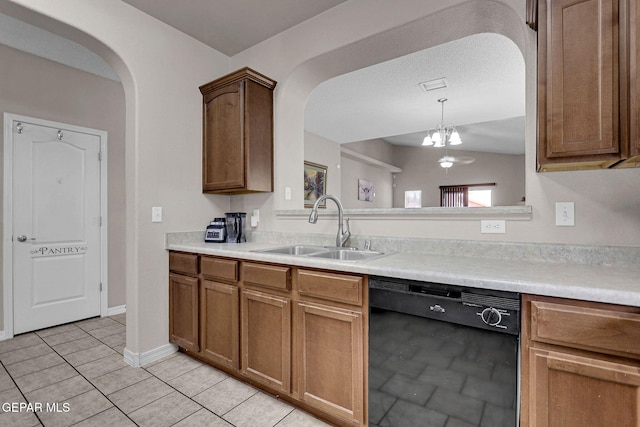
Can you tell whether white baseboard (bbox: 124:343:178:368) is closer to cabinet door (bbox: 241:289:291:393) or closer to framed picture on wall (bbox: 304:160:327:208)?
cabinet door (bbox: 241:289:291:393)

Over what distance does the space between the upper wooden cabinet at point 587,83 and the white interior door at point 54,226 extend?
13.0 ft

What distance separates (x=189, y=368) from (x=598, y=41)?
2.94 m

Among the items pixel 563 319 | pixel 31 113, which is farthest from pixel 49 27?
pixel 563 319

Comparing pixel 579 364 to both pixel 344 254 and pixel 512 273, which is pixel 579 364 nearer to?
pixel 512 273

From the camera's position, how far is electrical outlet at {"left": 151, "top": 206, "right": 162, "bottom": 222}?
7.85ft

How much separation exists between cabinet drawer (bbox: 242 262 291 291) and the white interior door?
2427mm

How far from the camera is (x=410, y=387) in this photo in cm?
136

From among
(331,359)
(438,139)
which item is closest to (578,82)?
(331,359)

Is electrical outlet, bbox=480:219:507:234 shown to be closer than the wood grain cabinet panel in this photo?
No

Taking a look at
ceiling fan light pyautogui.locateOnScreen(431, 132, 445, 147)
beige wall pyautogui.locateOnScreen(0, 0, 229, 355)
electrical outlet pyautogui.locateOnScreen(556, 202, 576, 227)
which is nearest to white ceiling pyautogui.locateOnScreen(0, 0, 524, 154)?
beige wall pyautogui.locateOnScreen(0, 0, 229, 355)

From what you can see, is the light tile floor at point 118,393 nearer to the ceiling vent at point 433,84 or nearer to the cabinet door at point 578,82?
the cabinet door at point 578,82

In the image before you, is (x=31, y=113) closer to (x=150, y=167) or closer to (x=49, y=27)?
(x=49, y=27)

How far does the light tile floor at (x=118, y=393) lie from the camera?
1.68 metres

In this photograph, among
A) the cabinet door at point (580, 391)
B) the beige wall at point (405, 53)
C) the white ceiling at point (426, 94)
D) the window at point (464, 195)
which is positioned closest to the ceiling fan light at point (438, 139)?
the white ceiling at point (426, 94)
